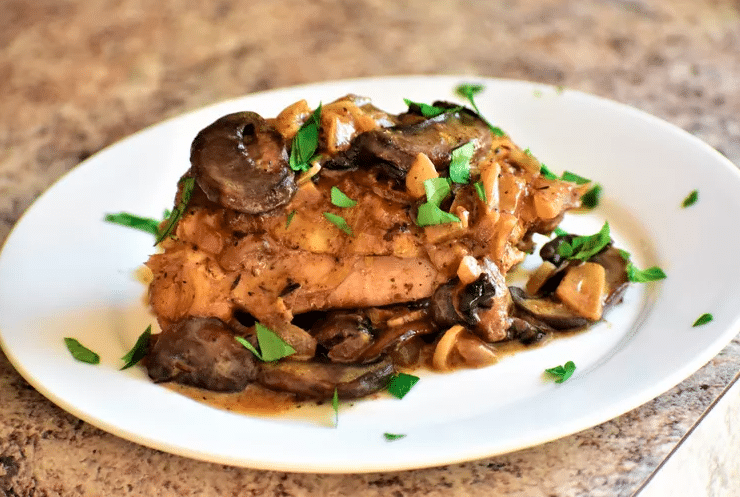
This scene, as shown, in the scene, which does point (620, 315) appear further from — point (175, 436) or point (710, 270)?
point (175, 436)

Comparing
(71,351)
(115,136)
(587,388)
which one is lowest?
(115,136)

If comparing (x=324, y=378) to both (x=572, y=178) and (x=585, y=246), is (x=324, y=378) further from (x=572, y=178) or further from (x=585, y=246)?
(x=572, y=178)

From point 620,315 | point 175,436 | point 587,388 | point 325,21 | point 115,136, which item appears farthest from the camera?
point 325,21

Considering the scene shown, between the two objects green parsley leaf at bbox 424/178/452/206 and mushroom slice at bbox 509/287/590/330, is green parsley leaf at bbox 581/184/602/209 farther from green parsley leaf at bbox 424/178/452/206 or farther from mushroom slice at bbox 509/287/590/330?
green parsley leaf at bbox 424/178/452/206

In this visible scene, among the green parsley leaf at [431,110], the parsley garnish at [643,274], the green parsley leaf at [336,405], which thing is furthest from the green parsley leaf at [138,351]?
the parsley garnish at [643,274]

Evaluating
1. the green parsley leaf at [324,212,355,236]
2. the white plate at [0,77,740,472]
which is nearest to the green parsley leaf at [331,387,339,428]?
the white plate at [0,77,740,472]

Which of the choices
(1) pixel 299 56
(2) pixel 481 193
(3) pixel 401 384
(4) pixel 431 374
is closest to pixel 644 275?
(2) pixel 481 193

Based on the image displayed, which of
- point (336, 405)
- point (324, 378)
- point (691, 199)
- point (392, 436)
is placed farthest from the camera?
point (691, 199)

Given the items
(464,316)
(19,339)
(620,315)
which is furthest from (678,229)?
(19,339)
